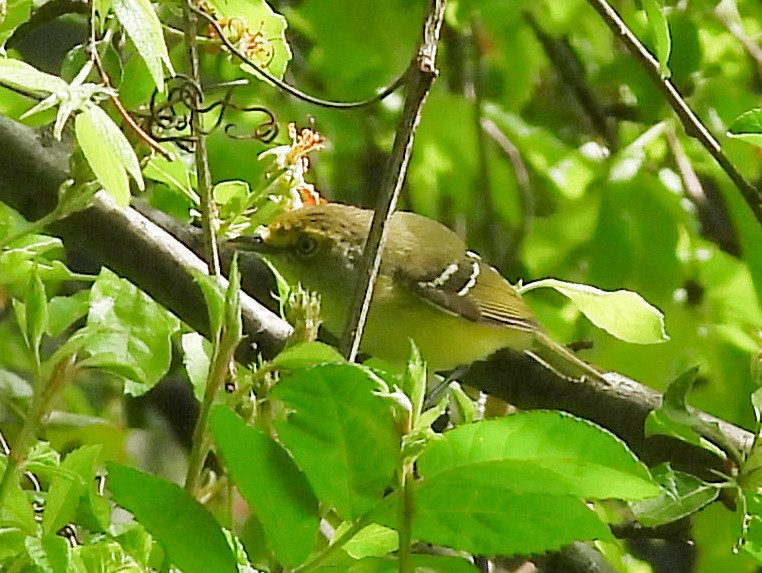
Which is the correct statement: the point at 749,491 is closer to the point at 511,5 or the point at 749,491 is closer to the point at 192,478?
the point at 192,478

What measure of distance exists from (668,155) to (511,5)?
506 mm

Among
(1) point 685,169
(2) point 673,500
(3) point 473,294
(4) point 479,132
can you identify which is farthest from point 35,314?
(1) point 685,169

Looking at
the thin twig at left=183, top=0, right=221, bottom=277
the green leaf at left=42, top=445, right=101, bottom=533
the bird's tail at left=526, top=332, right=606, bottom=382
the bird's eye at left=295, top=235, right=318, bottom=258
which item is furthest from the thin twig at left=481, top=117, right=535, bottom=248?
the green leaf at left=42, top=445, right=101, bottom=533

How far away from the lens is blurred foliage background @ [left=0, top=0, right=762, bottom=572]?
5.30 feet

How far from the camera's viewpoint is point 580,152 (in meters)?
2.09

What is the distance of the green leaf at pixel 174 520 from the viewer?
55cm

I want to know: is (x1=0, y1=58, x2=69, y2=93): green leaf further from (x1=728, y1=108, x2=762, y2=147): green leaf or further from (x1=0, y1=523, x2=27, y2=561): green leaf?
(x1=728, y1=108, x2=762, y2=147): green leaf

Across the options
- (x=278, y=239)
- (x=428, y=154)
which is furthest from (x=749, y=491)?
(x=428, y=154)

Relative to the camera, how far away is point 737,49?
1.96 meters

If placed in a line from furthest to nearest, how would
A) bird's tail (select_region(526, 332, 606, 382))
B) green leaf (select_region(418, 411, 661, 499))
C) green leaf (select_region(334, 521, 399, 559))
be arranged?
bird's tail (select_region(526, 332, 606, 382)) < green leaf (select_region(334, 521, 399, 559)) < green leaf (select_region(418, 411, 661, 499))

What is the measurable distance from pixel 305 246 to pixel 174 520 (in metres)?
1.06

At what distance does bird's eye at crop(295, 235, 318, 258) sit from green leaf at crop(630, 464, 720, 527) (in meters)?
0.85

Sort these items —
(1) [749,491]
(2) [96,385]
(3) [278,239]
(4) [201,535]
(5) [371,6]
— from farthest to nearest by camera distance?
(2) [96,385]
(5) [371,6]
(3) [278,239]
(1) [749,491]
(4) [201,535]

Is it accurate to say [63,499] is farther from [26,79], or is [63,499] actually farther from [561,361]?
[561,361]
